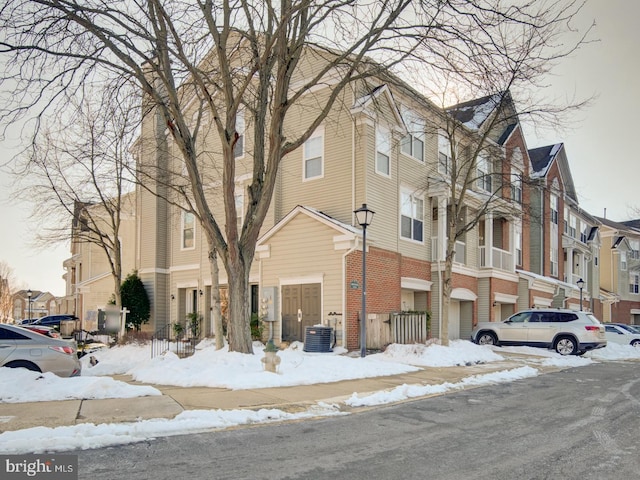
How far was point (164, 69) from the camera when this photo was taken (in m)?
12.8

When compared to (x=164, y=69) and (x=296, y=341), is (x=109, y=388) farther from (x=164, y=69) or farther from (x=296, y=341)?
(x=296, y=341)

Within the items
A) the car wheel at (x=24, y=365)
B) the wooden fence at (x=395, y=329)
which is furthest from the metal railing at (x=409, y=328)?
the car wheel at (x=24, y=365)

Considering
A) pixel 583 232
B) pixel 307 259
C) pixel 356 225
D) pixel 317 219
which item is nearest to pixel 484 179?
pixel 356 225

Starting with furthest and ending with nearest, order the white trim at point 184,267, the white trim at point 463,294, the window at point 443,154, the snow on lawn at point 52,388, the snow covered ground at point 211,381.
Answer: the white trim at point 184,267, the white trim at point 463,294, the window at point 443,154, the snow on lawn at point 52,388, the snow covered ground at point 211,381

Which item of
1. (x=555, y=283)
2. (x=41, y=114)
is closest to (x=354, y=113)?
(x=41, y=114)

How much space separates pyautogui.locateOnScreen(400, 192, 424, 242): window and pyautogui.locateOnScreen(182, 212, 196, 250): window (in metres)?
10.1

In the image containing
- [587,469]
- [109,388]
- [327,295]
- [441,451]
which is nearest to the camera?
[587,469]

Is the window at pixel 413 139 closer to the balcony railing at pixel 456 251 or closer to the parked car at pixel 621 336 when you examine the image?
the balcony railing at pixel 456 251

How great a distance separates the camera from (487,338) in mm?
21641

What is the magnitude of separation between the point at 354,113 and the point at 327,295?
6.40 meters

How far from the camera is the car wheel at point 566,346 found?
63.8ft

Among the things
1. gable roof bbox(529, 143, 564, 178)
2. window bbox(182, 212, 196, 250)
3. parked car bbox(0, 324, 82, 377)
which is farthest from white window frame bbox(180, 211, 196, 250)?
gable roof bbox(529, 143, 564, 178)

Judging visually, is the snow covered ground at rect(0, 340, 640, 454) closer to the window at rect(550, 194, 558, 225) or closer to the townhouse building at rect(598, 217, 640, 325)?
the window at rect(550, 194, 558, 225)

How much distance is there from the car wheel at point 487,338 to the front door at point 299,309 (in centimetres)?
749
